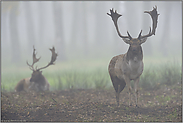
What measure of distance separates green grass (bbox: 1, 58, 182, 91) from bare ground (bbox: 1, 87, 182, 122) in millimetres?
202

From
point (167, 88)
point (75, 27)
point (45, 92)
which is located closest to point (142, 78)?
point (167, 88)

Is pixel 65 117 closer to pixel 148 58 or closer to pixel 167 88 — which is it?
pixel 167 88

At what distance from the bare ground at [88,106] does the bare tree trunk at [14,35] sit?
1.49 meters

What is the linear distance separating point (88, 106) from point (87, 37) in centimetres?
373

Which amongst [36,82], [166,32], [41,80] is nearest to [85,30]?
[166,32]

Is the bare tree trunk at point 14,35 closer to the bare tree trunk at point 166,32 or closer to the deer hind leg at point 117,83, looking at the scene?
the deer hind leg at point 117,83

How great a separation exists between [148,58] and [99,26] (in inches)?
95.1

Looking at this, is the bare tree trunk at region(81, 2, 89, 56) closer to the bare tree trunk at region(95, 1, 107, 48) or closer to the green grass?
the bare tree trunk at region(95, 1, 107, 48)

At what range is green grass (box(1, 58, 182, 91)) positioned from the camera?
14.6 feet

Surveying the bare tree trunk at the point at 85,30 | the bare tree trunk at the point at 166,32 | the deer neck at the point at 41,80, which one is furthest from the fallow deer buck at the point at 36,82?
the bare tree trunk at the point at 166,32

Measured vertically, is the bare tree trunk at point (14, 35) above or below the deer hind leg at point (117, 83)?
above

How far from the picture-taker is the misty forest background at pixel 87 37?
5.01 meters

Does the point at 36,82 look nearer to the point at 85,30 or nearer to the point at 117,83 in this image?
the point at 117,83

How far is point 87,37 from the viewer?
7078 millimetres
